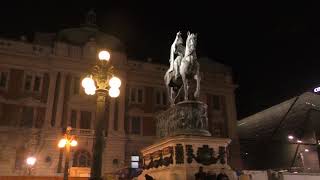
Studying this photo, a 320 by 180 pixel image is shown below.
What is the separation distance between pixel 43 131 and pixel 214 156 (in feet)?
86.2

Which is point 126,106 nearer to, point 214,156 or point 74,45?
point 74,45

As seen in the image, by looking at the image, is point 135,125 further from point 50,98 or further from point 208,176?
point 208,176

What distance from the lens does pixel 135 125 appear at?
37438 mm

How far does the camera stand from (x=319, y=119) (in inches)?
1329

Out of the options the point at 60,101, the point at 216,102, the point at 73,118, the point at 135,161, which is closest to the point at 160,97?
the point at 216,102

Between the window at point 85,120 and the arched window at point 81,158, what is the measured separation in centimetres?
276

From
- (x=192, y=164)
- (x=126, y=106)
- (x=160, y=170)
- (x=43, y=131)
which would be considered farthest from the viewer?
(x=126, y=106)

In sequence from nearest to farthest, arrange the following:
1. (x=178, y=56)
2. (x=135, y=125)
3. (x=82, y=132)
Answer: (x=178, y=56), (x=82, y=132), (x=135, y=125)

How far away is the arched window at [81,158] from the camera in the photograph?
32938 millimetres

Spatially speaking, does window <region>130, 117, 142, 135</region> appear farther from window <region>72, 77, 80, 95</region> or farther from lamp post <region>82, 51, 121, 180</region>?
lamp post <region>82, 51, 121, 180</region>

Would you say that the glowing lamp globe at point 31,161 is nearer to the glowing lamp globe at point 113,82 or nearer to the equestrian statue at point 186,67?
the equestrian statue at point 186,67

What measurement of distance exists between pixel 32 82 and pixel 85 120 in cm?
698

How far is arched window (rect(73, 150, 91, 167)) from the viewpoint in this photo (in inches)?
1297

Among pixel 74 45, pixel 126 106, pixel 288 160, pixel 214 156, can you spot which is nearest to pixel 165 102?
pixel 126 106
